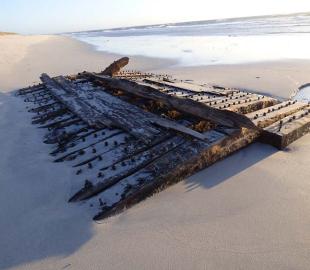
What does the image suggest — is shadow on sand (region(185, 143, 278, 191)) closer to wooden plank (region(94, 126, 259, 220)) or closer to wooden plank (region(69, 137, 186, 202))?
wooden plank (region(94, 126, 259, 220))

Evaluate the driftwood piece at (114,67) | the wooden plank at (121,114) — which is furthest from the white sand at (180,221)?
the driftwood piece at (114,67)

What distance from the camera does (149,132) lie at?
14.2ft

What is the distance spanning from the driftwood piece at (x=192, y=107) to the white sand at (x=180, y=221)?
0.43 m

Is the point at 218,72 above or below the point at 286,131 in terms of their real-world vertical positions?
below

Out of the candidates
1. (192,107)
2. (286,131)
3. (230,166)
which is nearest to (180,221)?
(230,166)

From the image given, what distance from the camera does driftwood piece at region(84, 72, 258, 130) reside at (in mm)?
4086

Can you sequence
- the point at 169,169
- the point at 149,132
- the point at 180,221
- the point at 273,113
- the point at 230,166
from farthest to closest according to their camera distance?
the point at 273,113
the point at 149,132
the point at 230,166
the point at 169,169
the point at 180,221

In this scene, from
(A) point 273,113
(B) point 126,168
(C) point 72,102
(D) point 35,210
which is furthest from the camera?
(C) point 72,102

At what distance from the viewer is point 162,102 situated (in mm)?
5141

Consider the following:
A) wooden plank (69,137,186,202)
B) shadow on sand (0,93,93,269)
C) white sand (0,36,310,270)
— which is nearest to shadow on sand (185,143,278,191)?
white sand (0,36,310,270)

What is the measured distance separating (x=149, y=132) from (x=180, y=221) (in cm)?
159

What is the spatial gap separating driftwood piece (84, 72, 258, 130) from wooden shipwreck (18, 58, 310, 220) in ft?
0.04

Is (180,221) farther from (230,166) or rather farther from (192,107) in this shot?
(192,107)

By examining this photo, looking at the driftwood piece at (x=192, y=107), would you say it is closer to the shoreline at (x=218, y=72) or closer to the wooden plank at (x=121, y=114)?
the wooden plank at (x=121, y=114)
